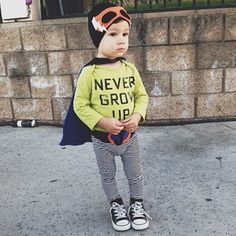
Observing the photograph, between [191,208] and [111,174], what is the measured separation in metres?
0.60

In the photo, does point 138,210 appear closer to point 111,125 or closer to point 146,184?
point 146,184

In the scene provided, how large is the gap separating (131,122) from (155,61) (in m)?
1.83

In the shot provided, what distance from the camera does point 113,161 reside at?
217 cm

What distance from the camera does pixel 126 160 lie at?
2170 mm

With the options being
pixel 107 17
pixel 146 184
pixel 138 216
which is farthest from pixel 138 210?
pixel 107 17

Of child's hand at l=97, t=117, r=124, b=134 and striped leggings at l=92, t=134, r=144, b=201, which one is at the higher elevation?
child's hand at l=97, t=117, r=124, b=134

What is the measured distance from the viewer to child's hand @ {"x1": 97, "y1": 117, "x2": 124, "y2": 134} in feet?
6.45

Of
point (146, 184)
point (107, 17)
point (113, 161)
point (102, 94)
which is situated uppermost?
point (107, 17)

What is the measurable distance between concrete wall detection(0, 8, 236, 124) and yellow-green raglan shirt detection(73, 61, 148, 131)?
5.56 ft

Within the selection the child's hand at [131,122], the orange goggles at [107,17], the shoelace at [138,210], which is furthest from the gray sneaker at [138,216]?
the orange goggles at [107,17]

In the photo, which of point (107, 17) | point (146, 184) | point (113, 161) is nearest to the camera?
point (107, 17)

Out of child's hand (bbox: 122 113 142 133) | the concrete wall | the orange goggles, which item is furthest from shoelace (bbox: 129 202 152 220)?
the concrete wall

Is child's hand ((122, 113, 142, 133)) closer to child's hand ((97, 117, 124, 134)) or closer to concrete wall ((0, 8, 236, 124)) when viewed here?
child's hand ((97, 117, 124, 134))

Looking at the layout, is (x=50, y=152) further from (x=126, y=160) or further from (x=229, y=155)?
(x=229, y=155)
